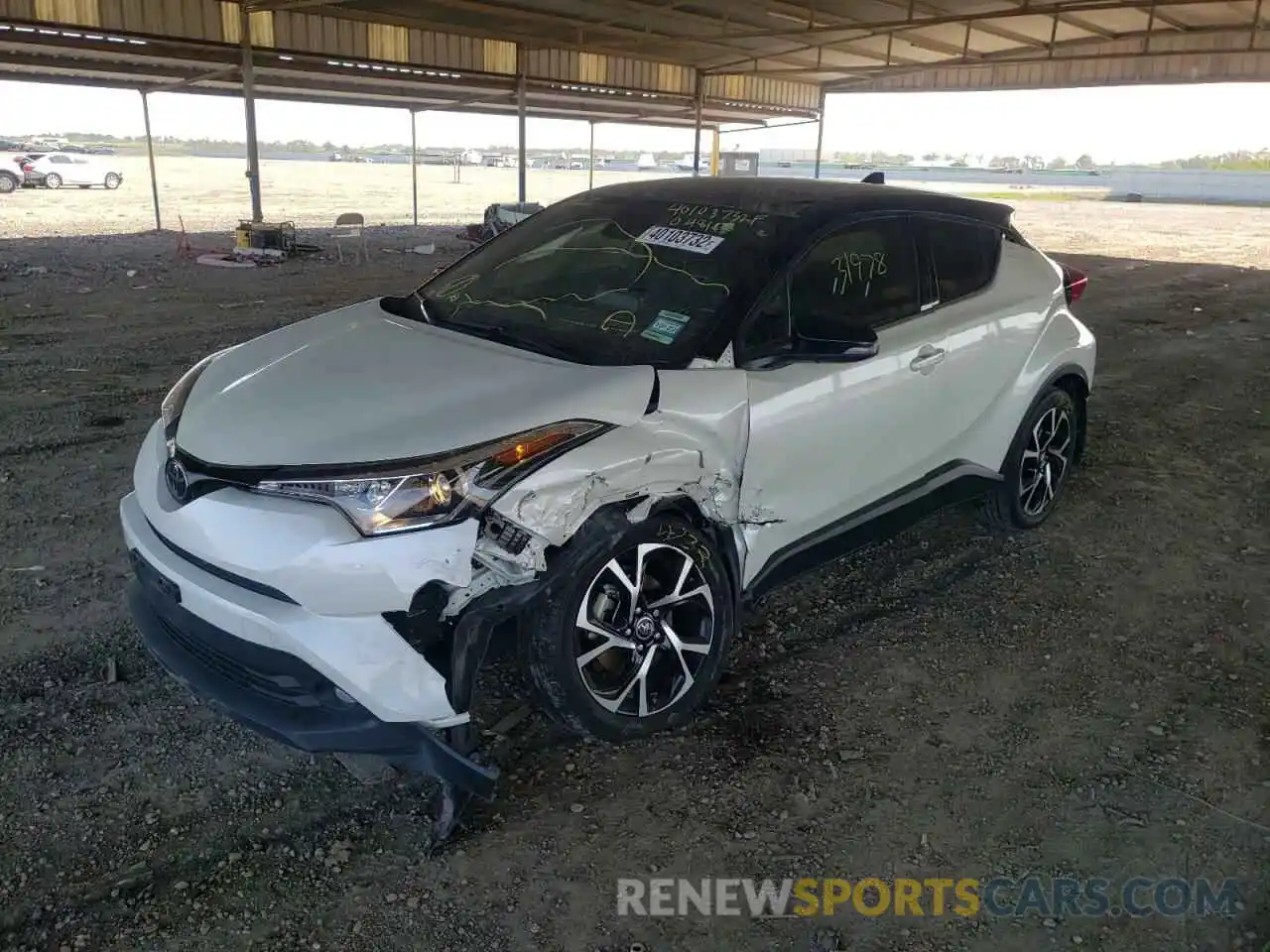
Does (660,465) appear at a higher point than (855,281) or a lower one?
lower

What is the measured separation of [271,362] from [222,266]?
12.1 m

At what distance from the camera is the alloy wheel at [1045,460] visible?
4.60 m

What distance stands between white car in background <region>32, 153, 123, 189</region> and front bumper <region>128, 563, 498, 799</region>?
33.7 meters

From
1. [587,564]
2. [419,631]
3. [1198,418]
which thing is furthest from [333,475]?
[1198,418]

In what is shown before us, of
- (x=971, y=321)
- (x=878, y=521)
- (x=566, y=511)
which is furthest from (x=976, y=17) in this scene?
(x=566, y=511)

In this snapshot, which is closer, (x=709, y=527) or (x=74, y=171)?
(x=709, y=527)

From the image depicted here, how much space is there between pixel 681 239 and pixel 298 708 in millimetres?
2114

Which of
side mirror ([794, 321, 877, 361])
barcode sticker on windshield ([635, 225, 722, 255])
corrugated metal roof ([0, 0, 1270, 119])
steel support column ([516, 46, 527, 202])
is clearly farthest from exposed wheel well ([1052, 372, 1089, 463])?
steel support column ([516, 46, 527, 202])

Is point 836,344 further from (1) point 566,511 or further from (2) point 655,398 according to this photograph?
(1) point 566,511

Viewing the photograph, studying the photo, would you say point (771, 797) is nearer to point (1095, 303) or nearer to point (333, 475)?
point (333, 475)

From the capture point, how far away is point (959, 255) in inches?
162

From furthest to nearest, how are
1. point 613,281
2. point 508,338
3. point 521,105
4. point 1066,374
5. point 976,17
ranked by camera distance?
point 521,105 < point 976,17 < point 1066,374 < point 613,281 < point 508,338

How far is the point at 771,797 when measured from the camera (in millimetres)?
2822

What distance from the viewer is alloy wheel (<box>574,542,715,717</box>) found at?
9.09ft
